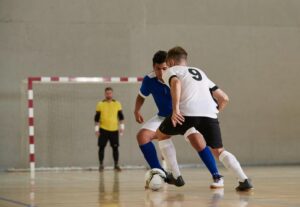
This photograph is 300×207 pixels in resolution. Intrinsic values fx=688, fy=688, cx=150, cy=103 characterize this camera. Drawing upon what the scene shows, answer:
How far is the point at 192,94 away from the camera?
24.1ft

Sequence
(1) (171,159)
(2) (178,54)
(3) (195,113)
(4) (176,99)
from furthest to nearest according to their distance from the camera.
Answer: (1) (171,159)
(2) (178,54)
(3) (195,113)
(4) (176,99)

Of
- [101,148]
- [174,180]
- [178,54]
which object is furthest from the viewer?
[101,148]

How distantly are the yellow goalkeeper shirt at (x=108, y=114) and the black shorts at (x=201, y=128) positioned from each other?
7.97 m

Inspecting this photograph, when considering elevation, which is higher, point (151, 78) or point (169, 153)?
point (151, 78)

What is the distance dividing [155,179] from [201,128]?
2.86 ft

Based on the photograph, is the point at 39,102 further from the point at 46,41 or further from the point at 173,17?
the point at 173,17

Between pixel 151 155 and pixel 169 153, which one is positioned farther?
pixel 151 155

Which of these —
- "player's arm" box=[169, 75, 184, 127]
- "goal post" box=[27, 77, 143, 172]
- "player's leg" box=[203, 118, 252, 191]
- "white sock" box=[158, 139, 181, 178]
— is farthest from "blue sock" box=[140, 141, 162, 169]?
"goal post" box=[27, 77, 143, 172]

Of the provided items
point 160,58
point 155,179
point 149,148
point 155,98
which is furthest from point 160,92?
point 155,179

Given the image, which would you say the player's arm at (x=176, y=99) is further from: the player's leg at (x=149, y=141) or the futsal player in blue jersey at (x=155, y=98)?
the player's leg at (x=149, y=141)

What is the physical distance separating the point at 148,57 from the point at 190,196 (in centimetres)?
961

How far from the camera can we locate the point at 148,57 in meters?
16.1

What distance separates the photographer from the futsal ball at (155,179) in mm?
7721

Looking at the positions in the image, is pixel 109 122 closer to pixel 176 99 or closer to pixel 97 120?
pixel 97 120
